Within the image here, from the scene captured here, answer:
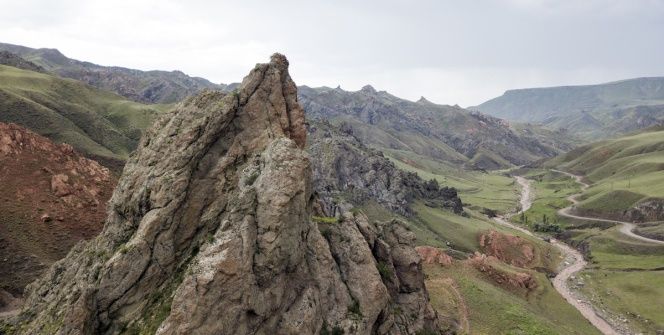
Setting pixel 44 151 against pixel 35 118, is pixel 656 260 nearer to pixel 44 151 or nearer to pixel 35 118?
pixel 44 151

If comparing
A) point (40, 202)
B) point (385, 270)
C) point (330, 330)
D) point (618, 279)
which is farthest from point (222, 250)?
point (618, 279)

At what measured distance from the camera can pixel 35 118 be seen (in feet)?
454

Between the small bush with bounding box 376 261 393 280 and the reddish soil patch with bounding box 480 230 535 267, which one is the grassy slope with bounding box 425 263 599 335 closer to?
the small bush with bounding box 376 261 393 280

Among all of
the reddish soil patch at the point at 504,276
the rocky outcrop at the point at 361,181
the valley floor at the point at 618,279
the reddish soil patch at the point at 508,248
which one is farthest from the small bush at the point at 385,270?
the reddish soil patch at the point at 508,248

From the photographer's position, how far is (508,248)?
465 ft

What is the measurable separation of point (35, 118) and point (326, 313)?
138 metres

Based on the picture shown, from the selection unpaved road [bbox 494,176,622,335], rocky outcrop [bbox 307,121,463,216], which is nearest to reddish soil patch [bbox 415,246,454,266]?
unpaved road [bbox 494,176,622,335]

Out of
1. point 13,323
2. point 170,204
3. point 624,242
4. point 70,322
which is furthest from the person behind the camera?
point 624,242

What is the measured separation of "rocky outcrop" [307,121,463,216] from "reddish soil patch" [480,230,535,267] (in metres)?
27.7

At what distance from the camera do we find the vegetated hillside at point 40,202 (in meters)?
74.4

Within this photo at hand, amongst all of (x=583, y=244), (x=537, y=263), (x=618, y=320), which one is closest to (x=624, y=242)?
(x=583, y=244)

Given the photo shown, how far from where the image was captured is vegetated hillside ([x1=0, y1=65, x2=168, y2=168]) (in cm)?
13566

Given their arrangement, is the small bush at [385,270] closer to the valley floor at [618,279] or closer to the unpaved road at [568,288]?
the unpaved road at [568,288]

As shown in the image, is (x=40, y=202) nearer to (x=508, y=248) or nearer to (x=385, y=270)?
(x=385, y=270)
